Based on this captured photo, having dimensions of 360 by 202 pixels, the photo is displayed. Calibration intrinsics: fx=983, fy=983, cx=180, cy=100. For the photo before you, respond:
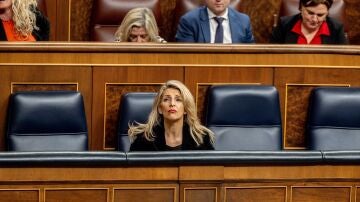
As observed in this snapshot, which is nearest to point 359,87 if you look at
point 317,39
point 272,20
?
point 317,39

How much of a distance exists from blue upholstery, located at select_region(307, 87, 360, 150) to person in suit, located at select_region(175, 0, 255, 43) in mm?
455

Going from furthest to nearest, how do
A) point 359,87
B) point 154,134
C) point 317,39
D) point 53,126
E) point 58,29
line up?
point 58,29 < point 317,39 < point 359,87 < point 53,126 < point 154,134

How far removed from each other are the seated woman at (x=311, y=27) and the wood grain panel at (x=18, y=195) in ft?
4.37

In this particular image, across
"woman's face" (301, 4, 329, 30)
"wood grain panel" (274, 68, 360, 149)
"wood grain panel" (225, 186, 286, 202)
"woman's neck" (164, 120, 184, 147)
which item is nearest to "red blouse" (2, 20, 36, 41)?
"woman's neck" (164, 120, 184, 147)

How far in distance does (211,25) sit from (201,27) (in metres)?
0.04

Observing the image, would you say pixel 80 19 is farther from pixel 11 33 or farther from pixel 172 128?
pixel 172 128

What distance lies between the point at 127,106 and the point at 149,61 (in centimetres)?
17

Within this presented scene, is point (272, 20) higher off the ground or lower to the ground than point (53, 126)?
higher

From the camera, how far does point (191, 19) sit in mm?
3074

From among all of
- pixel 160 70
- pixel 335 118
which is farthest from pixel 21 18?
pixel 335 118

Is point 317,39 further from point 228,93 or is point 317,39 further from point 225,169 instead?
point 225,169

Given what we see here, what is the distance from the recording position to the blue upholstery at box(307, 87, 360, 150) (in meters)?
2.71

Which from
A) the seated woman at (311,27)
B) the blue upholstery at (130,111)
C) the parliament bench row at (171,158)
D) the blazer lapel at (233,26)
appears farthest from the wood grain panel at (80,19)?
the parliament bench row at (171,158)

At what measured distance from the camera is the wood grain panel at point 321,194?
79.5 inches
